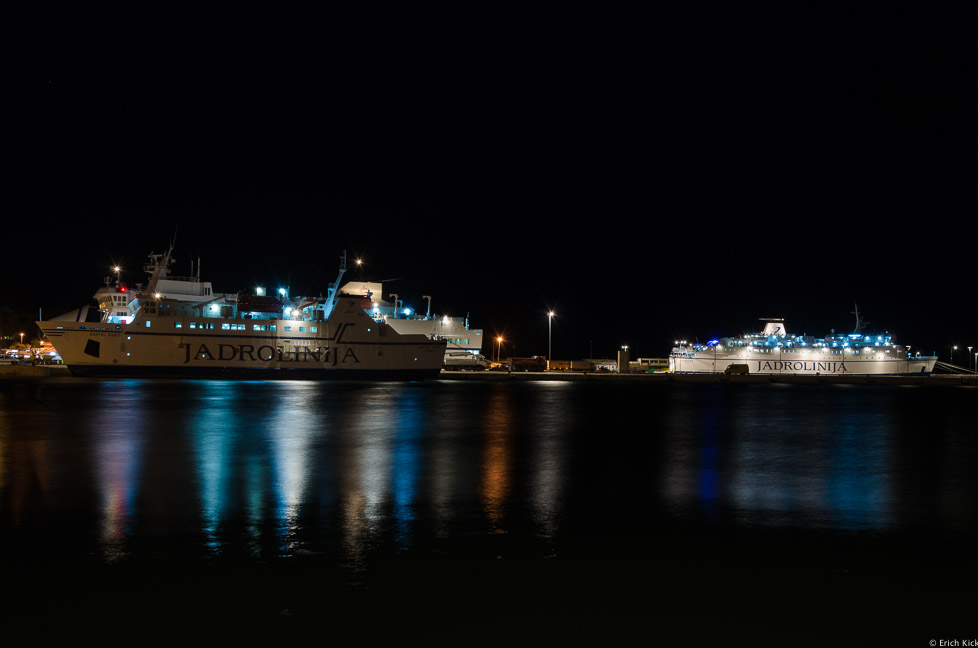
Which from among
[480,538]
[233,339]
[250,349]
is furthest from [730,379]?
[480,538]

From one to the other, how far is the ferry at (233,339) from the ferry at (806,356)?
3176cm

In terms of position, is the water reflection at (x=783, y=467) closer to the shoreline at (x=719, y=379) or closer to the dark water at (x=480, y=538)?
the dark water at (x=480, y=538)

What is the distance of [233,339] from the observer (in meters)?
49.7

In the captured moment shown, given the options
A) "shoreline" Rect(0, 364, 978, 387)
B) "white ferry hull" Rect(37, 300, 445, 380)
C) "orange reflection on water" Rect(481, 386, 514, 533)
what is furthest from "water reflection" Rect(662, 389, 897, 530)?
"white ferry hull" Rect(37, 300, 445, 380)

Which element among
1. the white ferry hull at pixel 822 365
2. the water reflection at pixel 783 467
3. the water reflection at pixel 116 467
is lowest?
the water reflection at pixel 783 467

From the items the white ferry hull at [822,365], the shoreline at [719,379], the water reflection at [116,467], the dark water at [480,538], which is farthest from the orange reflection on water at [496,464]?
the white ferry hull at [822,365]

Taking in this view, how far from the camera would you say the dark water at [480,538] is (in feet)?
16.7

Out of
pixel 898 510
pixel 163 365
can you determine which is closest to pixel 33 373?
pixel 163 365

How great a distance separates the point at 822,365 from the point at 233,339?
55.1 m

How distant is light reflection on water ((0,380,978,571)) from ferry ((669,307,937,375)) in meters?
42.9

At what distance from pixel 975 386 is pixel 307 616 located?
65075 mm

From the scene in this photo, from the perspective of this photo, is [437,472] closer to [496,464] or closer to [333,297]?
[496,464]

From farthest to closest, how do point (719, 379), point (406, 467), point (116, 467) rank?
point (719, 379) → point (406, 467) → point (116, 467)

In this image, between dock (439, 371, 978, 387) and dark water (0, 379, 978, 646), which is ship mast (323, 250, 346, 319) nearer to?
dock (439, 371, 978, 387)
